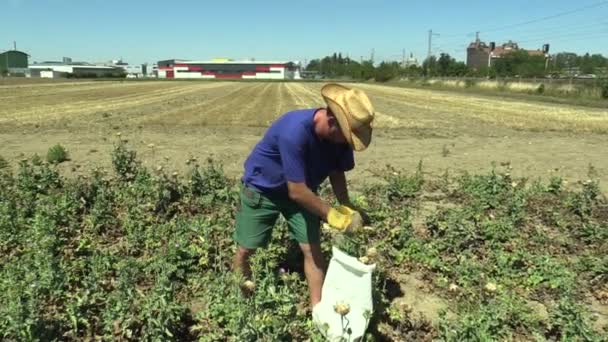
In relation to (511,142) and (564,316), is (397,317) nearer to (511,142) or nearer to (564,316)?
(564,316)

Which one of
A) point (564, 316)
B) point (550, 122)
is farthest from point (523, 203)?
point (550, 122)

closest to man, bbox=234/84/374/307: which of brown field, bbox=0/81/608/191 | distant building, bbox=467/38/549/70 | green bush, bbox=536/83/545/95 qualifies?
brown field, bbox=0/81/608/191

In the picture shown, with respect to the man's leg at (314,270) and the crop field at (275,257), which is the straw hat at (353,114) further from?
the crop field at (275,257)

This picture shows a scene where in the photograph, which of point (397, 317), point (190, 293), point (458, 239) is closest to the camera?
point (397, 317)

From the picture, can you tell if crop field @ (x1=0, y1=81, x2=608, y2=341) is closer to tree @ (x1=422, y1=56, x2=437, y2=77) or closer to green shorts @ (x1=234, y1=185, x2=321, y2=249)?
green shorts @ (x1=234, y1=185, x2=321, y2=249)

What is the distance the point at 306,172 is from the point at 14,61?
150 metres

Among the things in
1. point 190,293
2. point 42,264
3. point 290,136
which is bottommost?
point 190,293

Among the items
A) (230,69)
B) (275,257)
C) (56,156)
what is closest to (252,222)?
(275,257)

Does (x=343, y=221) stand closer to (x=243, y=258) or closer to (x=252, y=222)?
(x=252, y=222)

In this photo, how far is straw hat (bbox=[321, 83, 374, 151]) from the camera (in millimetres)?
2934

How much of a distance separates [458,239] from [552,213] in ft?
5.30

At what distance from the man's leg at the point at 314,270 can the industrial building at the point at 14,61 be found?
13603 cm

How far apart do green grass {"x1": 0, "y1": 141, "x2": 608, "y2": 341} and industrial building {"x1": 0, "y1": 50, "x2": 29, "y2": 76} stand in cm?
13362

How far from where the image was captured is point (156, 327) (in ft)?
10.4
